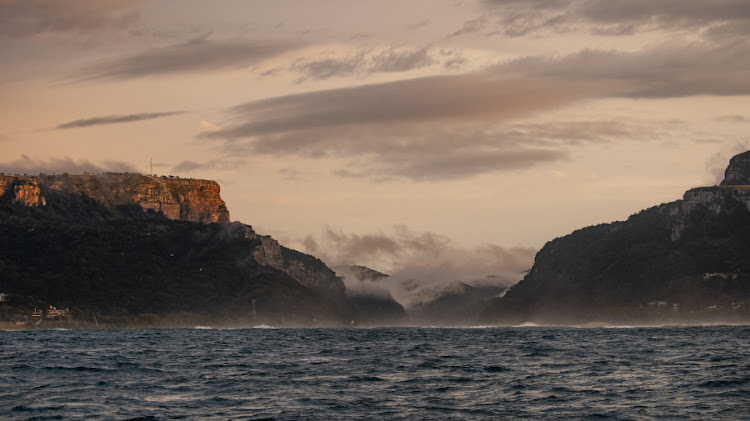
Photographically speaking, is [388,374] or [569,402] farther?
[388,374]

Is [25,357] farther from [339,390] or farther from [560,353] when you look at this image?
[560,353]

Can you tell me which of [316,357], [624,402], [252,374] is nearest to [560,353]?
[316,357]

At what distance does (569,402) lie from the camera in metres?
71.6

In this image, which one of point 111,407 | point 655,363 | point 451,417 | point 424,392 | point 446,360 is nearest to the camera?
point 451,417

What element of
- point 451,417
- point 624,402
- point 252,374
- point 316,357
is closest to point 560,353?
point 316,357

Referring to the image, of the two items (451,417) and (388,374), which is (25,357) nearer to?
(388,374)

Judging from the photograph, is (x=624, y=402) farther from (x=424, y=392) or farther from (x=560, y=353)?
(x=560, y=353)

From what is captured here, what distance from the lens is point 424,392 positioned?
79.4 metres

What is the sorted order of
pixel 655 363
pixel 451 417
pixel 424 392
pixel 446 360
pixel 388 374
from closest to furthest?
pixel 451 417, pixel 424 392, pixel 388 374, pixel 655 363, pixel 446 360

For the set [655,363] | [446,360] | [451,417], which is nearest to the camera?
[451,417]

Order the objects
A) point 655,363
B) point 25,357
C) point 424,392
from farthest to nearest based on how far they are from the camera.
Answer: point 25,357, point 655,363, point 424,392

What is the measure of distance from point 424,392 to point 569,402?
1367 cm

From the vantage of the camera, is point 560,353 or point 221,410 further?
point 560,353

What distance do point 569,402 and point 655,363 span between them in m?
42.2
